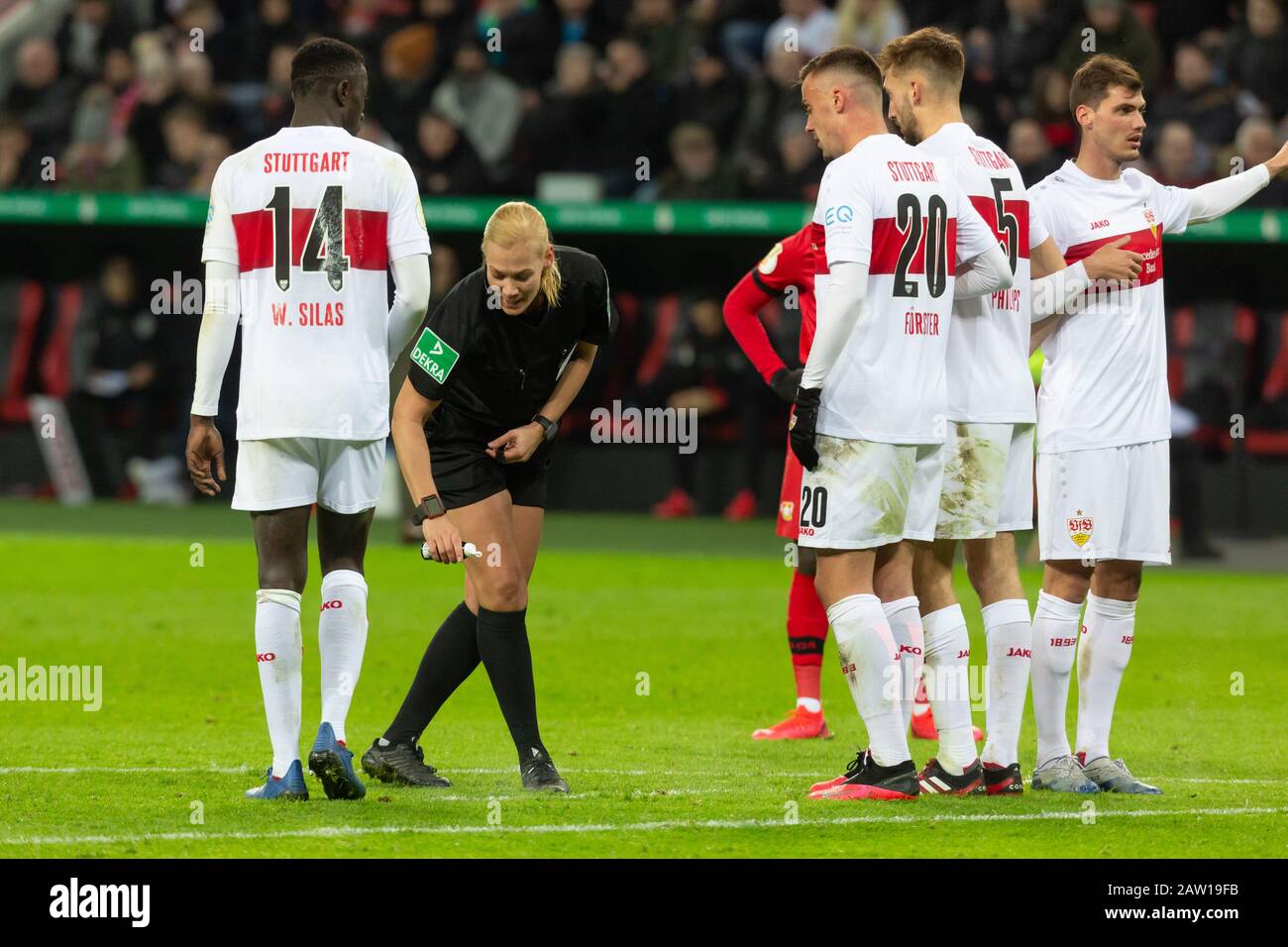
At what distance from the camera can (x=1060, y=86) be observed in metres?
16.6

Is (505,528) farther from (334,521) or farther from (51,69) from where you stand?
(51,69)

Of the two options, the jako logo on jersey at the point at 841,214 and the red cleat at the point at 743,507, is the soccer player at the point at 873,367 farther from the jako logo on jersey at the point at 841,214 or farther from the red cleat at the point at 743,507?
the red cleat at the point at 743,507

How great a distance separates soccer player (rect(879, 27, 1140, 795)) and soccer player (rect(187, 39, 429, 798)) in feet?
5.83

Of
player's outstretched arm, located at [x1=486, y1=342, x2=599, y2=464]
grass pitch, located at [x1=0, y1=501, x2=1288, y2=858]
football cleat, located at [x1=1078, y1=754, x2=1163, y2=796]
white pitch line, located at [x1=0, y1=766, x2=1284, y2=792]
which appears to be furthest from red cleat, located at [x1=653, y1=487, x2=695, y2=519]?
player's outstretched arm, located at [x1=486, y1=342, x2=599, y2=464]

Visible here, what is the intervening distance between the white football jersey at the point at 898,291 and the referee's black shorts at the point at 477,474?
101cm

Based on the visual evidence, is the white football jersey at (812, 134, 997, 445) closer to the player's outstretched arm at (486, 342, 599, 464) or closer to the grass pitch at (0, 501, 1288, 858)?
the player's outstretched arm at (486, 342, 599, 464)

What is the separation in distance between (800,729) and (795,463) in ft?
3.62

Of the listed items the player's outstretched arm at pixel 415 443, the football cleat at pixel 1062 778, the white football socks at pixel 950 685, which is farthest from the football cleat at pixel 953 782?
the player's outstretched arm at pixel 415 443

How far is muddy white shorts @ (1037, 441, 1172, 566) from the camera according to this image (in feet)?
22.1

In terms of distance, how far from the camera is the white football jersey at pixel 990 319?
258 inches

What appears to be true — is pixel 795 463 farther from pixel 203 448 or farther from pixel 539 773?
pixel 203 448

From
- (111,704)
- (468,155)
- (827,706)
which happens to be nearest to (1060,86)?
(468,155)

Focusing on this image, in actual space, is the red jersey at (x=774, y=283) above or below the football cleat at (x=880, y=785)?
above

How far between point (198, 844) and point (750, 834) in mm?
1551
